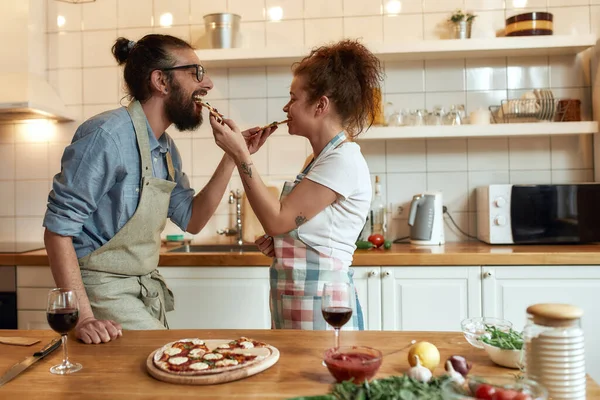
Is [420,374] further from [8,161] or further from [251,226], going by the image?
[8,161]

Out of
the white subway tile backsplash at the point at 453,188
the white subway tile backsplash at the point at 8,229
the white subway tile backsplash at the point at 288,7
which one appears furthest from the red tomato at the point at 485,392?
the white subway tile backsplash at the point at 8,229

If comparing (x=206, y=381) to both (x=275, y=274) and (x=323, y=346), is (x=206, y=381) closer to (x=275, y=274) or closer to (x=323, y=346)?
(x=323, y=346)

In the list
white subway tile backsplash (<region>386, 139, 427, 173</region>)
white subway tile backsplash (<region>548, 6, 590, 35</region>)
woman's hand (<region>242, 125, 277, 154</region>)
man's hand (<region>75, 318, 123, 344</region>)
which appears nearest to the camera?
man's hand (<region>75, 318, 123, 344</region>)

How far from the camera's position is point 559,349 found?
39.6 inches

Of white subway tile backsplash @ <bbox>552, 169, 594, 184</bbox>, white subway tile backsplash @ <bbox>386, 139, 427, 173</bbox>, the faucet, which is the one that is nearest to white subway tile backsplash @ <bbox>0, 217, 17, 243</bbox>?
the faucet

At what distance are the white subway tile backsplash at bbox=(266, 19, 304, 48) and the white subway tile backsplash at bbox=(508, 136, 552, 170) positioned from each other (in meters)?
1.35

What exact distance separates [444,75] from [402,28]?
1.19 ft

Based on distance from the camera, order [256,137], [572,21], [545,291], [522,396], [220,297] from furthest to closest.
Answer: [572,21], [220,297], [545,291], [256,137], [522,396]

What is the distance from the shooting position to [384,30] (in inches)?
130

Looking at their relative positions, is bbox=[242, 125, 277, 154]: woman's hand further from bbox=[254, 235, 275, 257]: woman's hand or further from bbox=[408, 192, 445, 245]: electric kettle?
bbox=[408, 192, 445, 245]: electric kettle

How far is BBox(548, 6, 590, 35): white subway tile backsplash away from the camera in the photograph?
320 cm

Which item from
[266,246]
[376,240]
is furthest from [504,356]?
[376,240]

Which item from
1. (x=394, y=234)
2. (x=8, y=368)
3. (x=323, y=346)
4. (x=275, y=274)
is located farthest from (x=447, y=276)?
(x=8, y=368)

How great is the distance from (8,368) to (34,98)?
2.23 meters
